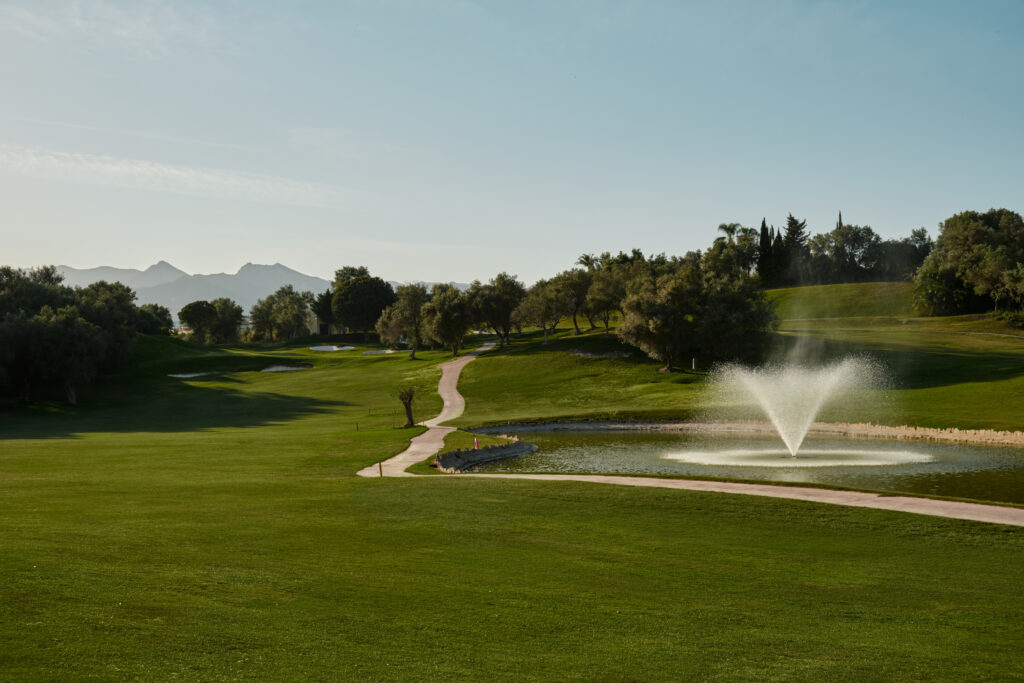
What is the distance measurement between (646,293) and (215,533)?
231ft

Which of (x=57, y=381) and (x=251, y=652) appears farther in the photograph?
(x=57, y=381)

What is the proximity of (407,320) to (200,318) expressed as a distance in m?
79.4

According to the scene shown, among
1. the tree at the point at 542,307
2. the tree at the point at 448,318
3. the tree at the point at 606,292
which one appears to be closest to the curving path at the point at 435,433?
the tree at the point at 448,318

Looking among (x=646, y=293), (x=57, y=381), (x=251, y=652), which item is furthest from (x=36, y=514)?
(x=57, y=381)

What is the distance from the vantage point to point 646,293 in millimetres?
84312

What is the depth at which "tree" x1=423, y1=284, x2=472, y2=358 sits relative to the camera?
335ft

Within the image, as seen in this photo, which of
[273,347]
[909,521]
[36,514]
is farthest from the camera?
[273,347]

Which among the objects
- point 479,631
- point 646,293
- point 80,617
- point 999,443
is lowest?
point 999,443

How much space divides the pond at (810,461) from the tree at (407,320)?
62.9 m

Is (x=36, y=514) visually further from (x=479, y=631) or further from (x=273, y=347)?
(x=273, y=347)

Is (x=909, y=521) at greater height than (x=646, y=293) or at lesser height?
lesser

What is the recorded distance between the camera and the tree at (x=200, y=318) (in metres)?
169

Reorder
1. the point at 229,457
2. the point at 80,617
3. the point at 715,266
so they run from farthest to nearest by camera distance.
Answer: the point at 715,266, the point at 229,457, the point at 80,617

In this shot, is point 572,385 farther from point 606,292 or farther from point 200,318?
point 200,318
